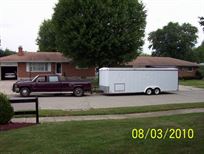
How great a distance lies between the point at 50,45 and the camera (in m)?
68.8

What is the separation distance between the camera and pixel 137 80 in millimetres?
29953

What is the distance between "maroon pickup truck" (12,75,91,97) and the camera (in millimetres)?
27141

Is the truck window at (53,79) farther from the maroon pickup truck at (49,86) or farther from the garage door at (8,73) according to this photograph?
the garage door at (8,73)

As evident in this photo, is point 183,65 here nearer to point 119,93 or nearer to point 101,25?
point 101,25

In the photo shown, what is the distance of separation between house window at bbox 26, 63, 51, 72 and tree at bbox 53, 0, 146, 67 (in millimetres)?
8956

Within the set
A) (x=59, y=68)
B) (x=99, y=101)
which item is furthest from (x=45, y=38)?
(x=99, y=101)

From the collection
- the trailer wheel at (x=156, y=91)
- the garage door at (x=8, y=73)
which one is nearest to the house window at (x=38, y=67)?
the garage door at (x=8, y=73)

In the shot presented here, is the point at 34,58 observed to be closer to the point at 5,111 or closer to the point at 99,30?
the point at 99,30

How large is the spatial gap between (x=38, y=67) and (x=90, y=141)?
39.7 meters

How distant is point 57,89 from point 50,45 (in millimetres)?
42124

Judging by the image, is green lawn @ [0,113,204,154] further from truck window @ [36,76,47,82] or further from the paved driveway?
truck window @ [36,76,47,82]

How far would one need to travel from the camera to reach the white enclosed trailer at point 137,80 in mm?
29031

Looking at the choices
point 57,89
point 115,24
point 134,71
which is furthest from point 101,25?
point 57,89

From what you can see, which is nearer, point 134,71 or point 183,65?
point 134,71
